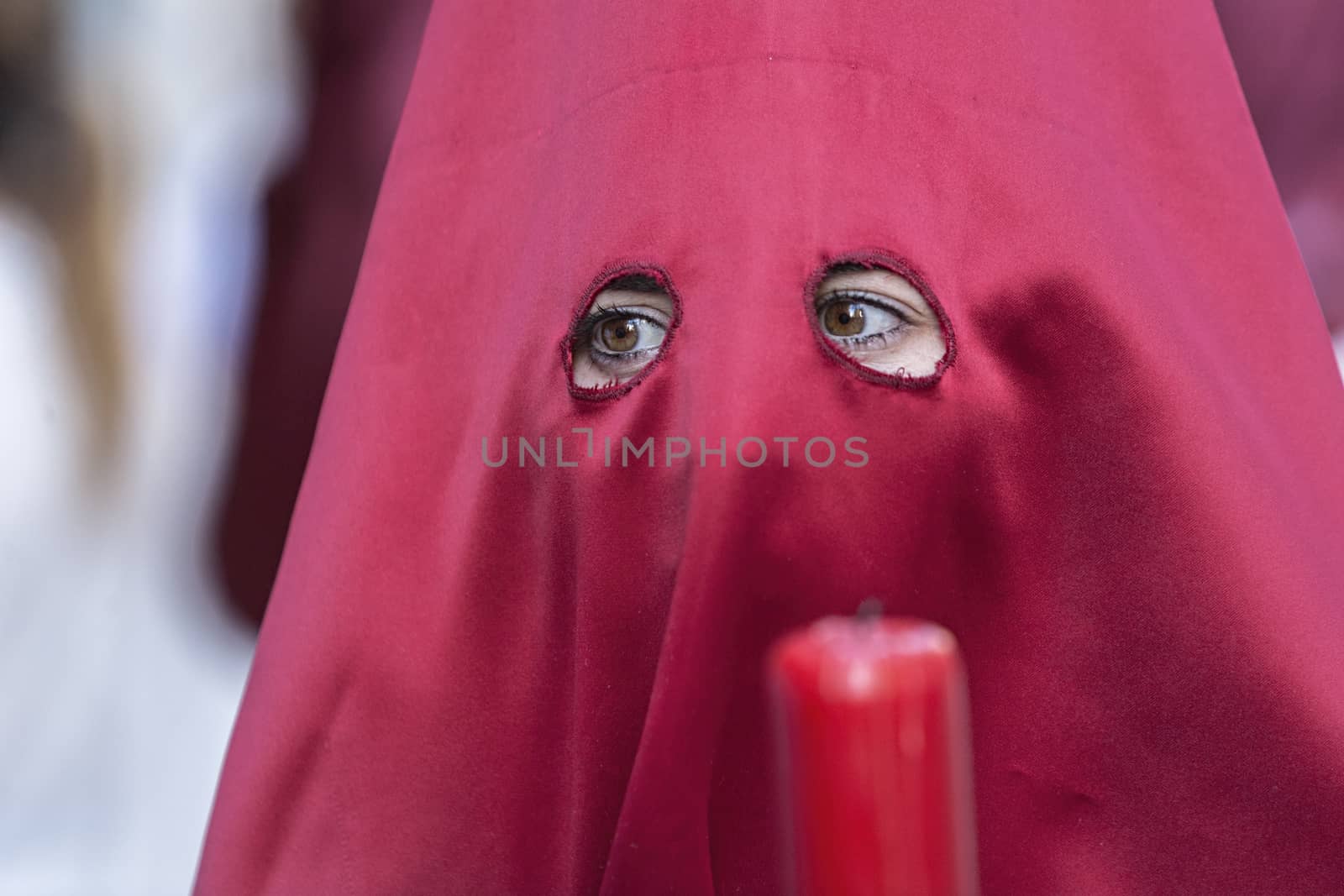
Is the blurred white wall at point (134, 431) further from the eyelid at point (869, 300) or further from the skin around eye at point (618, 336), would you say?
the eyelid at point (869, 300)

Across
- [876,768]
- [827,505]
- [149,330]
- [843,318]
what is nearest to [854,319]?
[843,318]

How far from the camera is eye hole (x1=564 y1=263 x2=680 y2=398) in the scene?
3.42 ft

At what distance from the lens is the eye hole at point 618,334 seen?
1.04m

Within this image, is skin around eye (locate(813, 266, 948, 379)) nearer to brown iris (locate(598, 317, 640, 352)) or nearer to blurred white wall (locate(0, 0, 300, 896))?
brown iris (locate(598, 317, 640, 352))

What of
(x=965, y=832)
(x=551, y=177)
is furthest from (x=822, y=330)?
(x=965, y=832)

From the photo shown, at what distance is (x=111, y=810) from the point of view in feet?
5.50

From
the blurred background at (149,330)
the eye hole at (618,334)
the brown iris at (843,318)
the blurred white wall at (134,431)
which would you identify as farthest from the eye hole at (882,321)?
the blurred white wall at (134,431)

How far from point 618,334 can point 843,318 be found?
0.67 feet

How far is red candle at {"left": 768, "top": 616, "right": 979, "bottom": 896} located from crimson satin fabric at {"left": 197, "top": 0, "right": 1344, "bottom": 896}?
300 millimetres

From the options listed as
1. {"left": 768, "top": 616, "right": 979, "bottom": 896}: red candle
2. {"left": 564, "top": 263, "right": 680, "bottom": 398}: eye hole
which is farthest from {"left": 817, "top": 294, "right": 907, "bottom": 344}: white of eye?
{"left": 768, "top": 616, "right": 979, "bottom": 896}: red candle

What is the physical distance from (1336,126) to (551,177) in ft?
3.68

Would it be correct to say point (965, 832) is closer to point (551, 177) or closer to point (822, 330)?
point (822, 330)

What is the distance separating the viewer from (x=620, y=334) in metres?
1.08

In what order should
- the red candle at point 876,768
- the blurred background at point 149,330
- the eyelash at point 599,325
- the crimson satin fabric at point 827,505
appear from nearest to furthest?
1. the red candle at point 876,768
2. the crimson satin fabric at point 827,505
3. the eyelash at point 599,325
4. the blurred background at point 149,330
